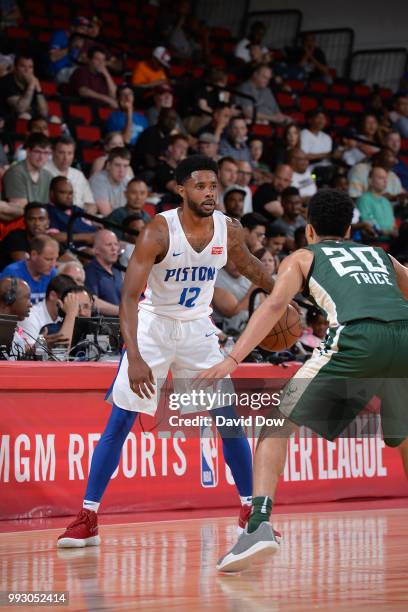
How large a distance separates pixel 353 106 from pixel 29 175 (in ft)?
33.3

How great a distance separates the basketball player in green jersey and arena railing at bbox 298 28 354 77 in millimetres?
17656

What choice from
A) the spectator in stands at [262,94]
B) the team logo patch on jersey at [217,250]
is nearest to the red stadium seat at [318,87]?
the spectator in stands at [262,94]

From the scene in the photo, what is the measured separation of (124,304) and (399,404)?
155 cm

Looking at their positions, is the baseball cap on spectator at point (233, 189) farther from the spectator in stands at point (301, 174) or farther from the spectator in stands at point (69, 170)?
the spectator in stands at point (301, 174)

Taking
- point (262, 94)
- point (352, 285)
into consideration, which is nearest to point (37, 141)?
point (352, 285)

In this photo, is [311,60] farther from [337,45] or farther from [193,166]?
[193,166]

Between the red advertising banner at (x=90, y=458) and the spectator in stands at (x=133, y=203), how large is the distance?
11.8 ft

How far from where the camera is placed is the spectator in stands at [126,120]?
12961 millimetres

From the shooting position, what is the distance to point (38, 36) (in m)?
15.6

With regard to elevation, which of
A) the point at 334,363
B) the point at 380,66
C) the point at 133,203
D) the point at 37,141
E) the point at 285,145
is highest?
the point at 380,66

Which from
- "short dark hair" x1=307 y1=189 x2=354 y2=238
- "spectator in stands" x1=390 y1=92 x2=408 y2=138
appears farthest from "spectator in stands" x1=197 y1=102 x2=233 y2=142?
"short dark hair" x1=307 y1=189 x2=354 y2=238

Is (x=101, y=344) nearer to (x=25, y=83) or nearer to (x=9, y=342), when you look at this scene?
(x=9, y=342)

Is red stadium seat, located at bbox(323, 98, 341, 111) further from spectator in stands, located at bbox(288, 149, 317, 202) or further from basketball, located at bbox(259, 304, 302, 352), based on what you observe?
basketball, located at bbox(259, 304, 302, 352)

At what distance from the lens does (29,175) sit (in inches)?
408
